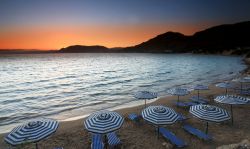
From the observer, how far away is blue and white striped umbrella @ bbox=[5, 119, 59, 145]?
6.61m

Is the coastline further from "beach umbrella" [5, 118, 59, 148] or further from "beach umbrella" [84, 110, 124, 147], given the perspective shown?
"beach umbrella" [5, 118, 59, 148]

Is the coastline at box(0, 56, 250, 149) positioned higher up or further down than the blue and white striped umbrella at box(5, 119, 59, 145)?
further down

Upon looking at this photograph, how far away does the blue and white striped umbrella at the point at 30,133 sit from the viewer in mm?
6613

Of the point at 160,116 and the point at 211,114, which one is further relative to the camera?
the point at 211,114

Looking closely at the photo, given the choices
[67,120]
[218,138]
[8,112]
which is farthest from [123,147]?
[8,112]

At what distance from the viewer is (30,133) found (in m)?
6.76

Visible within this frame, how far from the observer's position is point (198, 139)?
392 inches

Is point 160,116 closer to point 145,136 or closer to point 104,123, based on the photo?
point 145,136

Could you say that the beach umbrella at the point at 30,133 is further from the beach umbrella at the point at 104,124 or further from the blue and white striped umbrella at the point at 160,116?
the blue and white striped umbrella at the point at 160,116

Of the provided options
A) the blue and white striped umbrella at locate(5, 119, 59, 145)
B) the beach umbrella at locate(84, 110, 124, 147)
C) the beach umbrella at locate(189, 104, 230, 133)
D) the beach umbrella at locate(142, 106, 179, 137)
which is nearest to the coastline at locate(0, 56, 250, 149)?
the beach umbrella at locate(189, 104, 230, 133)

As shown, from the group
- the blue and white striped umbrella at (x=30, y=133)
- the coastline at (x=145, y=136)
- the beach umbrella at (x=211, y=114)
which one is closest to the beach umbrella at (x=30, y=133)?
the blue and white striped umbrella at (x=30, y=133)

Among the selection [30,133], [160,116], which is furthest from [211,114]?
[30,133]

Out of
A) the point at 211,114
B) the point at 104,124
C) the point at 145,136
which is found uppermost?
the point at 104,124

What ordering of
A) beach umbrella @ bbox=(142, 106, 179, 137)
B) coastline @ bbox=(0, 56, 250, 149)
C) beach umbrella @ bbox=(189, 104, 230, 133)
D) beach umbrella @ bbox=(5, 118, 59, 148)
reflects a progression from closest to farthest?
1. beach umbrella @ bbox=(5, 118, 59, 148)
2. beach umbrella @ bbox=(142, 106, 179, 137)
3. beach umbrella @ bbox=(189, 104, 230, 133)
4. coastline @ bbox=(0, 56, 250, 149)
